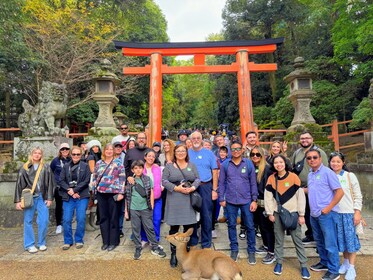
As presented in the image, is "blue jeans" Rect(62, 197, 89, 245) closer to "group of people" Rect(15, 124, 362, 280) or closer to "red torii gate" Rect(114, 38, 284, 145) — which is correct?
"group of people" Rect(15, 124, 362, 280)

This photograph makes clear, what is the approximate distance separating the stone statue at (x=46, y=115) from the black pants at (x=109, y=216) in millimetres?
2805

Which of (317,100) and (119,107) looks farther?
(119,107)

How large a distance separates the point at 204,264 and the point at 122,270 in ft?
3.67

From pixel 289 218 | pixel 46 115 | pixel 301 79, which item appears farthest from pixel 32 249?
pixel 301 79

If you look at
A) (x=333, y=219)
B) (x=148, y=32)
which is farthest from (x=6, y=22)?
(x=148, y=32)

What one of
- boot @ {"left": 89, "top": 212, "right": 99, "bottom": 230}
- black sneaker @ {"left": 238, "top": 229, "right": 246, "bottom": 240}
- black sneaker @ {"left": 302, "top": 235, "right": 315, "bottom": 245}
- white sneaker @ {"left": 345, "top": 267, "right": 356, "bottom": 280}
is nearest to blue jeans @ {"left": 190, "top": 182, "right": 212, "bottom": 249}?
black sneaker @ {"left": 238, "top": 229, "right": 246, "bottom": 240}

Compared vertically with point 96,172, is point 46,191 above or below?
below

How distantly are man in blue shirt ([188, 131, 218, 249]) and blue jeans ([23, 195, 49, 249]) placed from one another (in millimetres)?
2311

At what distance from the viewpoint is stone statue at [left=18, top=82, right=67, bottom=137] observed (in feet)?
19.2

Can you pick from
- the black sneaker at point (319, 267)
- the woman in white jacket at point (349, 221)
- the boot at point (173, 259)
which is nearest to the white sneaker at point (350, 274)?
the woman in white jacket at point (349, 221)

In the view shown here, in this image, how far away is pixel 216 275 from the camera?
2.80 metres

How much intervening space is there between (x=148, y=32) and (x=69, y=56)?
22.8ft

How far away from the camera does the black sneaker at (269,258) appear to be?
3.41 metres

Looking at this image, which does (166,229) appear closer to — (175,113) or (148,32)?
(148,32)
